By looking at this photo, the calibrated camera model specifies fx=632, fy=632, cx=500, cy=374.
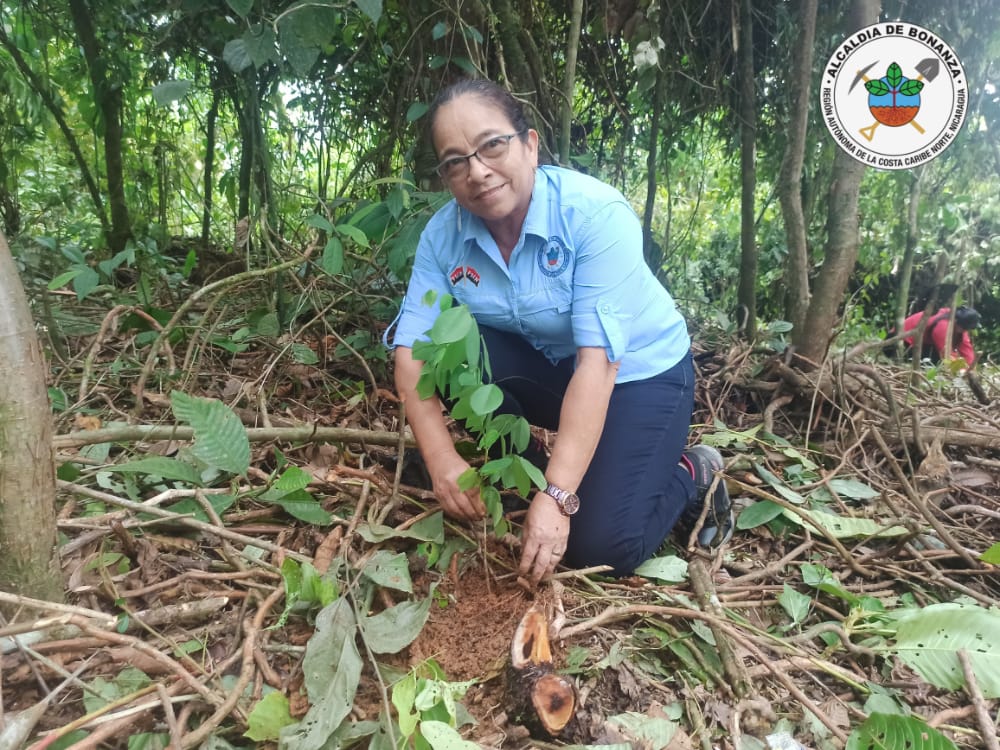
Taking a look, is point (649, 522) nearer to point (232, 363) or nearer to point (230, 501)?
point (230, 501)

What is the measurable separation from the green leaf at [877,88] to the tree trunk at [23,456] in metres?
3.24

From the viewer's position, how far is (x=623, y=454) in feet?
5.87

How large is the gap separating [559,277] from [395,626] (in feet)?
3.04

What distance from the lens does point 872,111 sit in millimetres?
2842

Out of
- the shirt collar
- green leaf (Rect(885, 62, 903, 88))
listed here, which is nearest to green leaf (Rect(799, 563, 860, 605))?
the shirt collar

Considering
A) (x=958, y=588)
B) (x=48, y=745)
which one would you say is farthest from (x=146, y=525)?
(x=958, y=588)

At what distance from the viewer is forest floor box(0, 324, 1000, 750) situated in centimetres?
104

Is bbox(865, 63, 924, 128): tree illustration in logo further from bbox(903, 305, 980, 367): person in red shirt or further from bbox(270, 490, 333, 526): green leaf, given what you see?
bbox(270, 490, 333, 526): green leaf

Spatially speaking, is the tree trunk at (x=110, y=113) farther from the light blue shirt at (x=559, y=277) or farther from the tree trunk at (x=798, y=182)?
the tree trunk at (x=798, y=182)

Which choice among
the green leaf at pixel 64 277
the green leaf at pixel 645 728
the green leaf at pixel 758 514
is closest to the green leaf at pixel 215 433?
the green leaf at pixel 64 277

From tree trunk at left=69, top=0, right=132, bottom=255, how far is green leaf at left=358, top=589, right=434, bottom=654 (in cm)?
313

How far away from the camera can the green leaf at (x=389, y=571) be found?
1336mm

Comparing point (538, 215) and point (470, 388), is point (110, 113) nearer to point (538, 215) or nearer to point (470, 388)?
point (538, 215)

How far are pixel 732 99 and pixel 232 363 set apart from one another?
10.1ft
